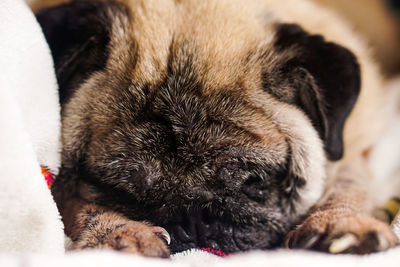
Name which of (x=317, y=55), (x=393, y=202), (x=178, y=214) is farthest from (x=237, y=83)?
(x=393, y=202)

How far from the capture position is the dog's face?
4.16 feet

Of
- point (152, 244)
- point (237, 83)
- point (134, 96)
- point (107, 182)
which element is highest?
point (237, 83)

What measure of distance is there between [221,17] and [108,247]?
824mm

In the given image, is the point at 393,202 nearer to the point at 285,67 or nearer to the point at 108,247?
the point at 285,67

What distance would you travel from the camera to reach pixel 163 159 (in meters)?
1.27

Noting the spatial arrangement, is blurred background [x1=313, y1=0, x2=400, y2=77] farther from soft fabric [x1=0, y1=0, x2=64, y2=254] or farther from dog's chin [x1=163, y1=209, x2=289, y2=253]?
soft fabric [x1=0, y1=0, x2=64, y2=254]

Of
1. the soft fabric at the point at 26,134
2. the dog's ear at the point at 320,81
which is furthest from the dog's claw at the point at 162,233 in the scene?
the dog's ear at the point at 320,81

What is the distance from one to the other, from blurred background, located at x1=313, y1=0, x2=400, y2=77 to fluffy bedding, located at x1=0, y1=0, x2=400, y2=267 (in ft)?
5.95

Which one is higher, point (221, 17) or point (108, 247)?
point (221, 17)

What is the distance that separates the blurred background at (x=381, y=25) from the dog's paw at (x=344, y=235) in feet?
5.93

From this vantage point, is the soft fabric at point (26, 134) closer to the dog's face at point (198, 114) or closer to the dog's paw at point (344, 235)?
the dog's face at point (198, 114)

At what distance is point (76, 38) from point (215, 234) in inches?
31.3

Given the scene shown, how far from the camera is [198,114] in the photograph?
126 cm

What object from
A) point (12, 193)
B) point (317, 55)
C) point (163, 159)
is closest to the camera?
point (12, 193)
